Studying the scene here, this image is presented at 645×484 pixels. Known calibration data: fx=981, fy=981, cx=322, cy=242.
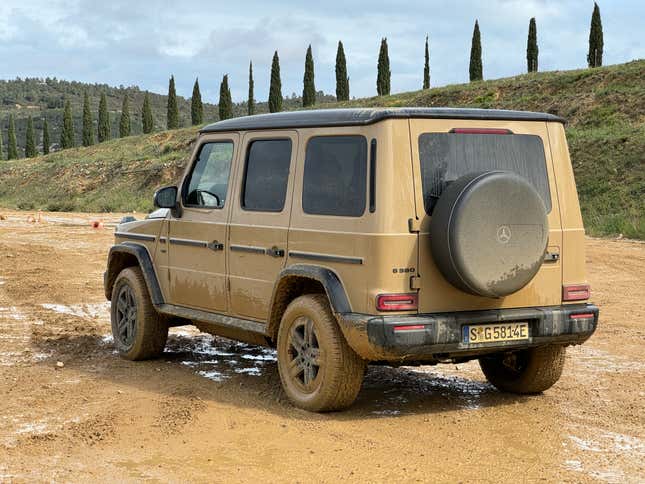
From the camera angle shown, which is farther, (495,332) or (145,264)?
(145,264)

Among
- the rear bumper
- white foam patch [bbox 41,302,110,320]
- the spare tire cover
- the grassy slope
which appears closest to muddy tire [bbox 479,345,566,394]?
the rear bumper

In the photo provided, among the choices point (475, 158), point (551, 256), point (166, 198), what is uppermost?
point (475, 158)

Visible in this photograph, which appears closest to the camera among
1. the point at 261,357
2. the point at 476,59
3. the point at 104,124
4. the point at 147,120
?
the point at 261,357

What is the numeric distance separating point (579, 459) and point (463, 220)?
1.67 m

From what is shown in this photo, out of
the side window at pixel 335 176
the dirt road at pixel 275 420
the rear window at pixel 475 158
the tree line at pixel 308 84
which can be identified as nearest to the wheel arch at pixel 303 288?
the side window at pixel 335 176

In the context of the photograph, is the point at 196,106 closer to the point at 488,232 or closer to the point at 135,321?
the point at 135,321

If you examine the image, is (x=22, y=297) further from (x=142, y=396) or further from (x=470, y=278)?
(x=470, y=278)

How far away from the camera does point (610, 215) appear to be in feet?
93.1

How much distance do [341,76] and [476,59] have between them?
1479 centimetres

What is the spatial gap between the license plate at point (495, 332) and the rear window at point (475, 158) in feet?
2.94

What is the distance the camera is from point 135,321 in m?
9.30

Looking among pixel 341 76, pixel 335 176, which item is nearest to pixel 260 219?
pixel 335 176

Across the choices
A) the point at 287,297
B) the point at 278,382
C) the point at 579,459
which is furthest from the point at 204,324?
the point at 579,459

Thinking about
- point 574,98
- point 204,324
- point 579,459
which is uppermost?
point 574,98
